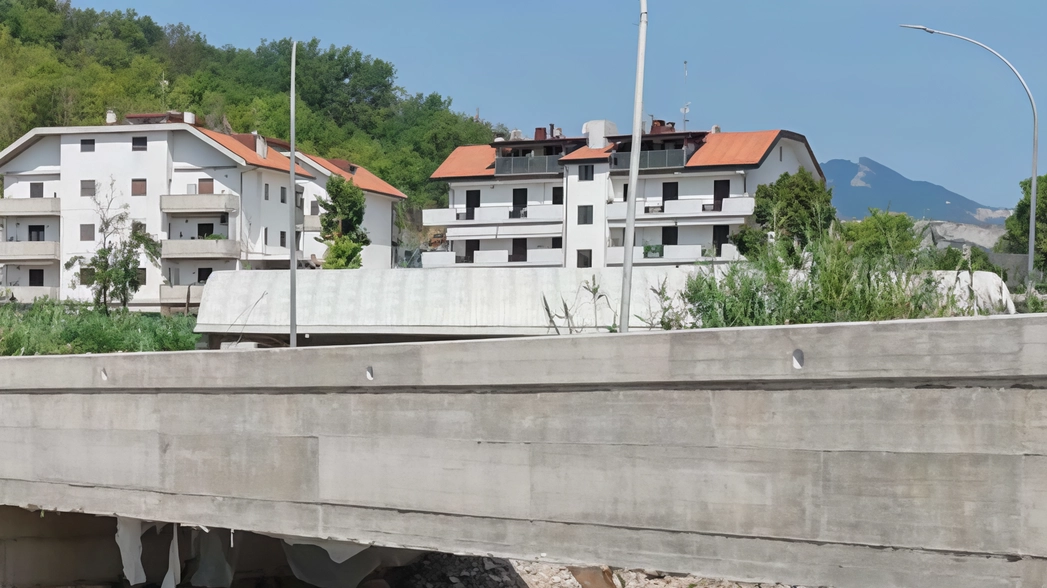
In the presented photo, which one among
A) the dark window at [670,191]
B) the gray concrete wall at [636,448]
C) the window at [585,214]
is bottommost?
the gray concrete wall at [636,448]

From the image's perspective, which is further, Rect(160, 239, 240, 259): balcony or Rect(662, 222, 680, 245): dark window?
Rect(160, 239, 240, 259): balcony

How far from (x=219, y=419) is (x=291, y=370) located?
124cm

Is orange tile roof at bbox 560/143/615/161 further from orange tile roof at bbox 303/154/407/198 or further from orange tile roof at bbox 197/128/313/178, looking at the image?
orange tile roof at bbox 303/154/407/198

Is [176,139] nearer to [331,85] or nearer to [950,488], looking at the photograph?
[331,85]

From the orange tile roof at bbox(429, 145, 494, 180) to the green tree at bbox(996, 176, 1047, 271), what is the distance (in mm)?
32349

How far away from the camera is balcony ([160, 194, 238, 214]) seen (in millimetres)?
50188

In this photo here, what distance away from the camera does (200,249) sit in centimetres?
4969

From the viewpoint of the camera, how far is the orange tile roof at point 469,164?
51625mm

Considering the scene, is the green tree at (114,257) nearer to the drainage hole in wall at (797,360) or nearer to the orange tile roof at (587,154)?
the orange tile roof at (587,154)

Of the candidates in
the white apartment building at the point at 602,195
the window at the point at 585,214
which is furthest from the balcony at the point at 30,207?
the window at the point at 585,214

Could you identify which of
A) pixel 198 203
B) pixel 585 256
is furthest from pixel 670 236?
pixel 198 203

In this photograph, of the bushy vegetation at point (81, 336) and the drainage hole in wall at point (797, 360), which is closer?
the drainage hole in wall at point (797, 360)

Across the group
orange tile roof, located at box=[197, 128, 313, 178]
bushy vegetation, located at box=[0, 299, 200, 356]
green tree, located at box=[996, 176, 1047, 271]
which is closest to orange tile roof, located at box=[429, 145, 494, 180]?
orange tile roof, located at box=[197, 128, 313, 178]

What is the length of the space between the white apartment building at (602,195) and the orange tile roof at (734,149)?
5 cm
